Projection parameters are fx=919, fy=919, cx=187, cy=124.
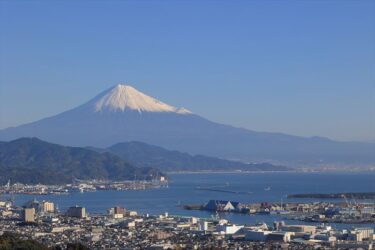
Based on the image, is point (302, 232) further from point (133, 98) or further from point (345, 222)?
point (133, 98)

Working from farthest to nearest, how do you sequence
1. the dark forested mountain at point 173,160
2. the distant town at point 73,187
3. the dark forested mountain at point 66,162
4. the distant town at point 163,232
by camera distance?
the dark forested mountain at point 173,160 → the dark forested mountain at point 66,162 → the distant town at point 73,187 → the distant town at point 163,232

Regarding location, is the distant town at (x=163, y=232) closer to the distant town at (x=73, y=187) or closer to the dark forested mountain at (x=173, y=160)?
the distant town at (x=73, y=187)

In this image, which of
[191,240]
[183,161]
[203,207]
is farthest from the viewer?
[183,161]

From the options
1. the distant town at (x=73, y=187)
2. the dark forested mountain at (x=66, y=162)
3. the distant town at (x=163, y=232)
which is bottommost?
the distant town at (x=163, y=232)

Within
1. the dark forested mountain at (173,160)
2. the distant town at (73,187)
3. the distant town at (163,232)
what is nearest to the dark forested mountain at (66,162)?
the distant town at (73,187)

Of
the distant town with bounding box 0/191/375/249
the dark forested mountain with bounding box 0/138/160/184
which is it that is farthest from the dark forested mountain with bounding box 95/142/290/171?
the distant town with bounding box 0/191/375/249

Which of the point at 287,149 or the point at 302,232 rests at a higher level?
the point at 287,149

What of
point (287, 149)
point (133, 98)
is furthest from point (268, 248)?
point (287, 149)

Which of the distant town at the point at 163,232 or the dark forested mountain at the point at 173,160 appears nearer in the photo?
the distant town at the point at 163,232

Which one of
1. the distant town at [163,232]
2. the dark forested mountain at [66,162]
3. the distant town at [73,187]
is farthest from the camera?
the dark forested mountain at [66,162]
